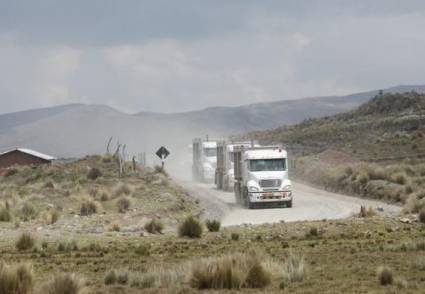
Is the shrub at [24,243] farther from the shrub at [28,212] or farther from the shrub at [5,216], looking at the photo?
the shrub at [28,212]

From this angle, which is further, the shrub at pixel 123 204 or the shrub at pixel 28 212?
the shrub at pixel 123 204

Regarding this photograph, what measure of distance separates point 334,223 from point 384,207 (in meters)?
12.6

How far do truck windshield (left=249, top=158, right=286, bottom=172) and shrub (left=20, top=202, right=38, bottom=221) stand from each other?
1179cm

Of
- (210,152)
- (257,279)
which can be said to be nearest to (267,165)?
(210,152)

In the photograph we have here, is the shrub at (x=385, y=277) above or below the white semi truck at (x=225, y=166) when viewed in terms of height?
below

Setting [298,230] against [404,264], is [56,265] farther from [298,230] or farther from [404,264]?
[298,230]

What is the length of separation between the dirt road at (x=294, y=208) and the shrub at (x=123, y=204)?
4.02 m

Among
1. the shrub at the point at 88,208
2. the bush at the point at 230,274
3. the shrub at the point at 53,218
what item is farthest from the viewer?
the shrub at the point at 88,208

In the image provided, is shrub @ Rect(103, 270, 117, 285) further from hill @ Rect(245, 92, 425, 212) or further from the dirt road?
hill @ Rect(245, 92, 425, 212)

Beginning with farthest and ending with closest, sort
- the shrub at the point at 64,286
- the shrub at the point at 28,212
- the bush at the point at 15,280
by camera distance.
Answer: the shrub at the point at 28,212 → the bush at the point at 15,280 → the shrub at the point at 64,286

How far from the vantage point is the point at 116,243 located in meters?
27.0

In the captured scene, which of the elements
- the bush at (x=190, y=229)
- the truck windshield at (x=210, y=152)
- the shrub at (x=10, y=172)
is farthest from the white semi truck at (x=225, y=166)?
the bush at (x=190, y=229)

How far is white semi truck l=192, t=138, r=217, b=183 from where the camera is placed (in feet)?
226

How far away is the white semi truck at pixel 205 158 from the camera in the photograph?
68.9 meters
